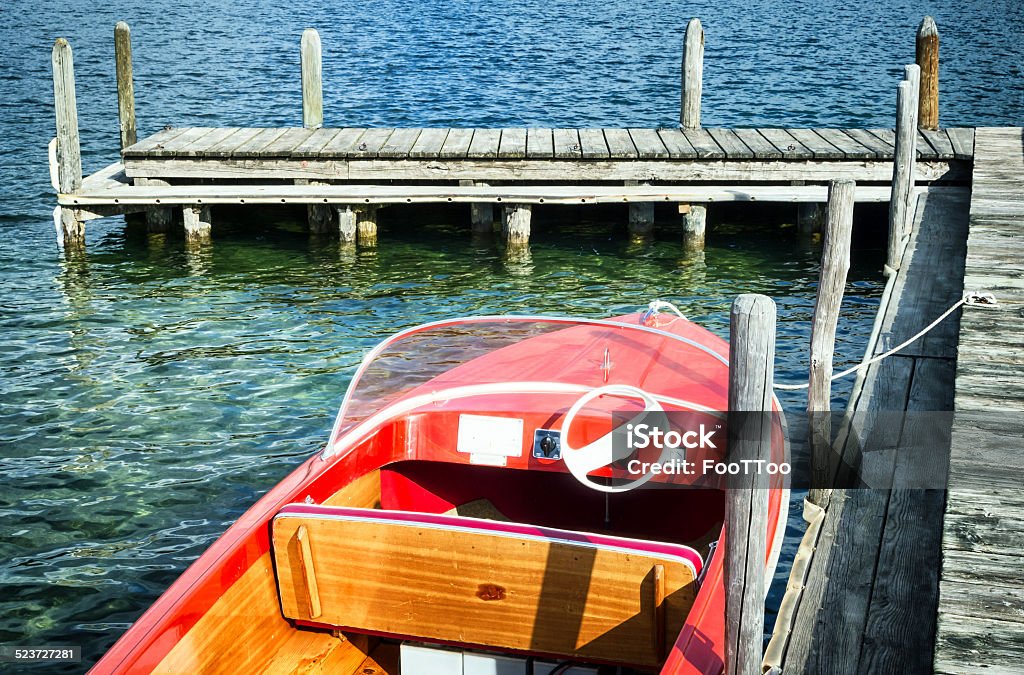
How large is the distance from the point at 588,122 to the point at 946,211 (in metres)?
11.6

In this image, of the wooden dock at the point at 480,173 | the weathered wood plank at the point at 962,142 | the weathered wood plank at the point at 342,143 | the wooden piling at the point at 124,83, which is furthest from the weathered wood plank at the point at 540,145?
the wooden piling at the point at 124,83

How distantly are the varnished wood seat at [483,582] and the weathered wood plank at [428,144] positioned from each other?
8139 millimetres

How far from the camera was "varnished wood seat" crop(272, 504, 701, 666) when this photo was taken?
411cm

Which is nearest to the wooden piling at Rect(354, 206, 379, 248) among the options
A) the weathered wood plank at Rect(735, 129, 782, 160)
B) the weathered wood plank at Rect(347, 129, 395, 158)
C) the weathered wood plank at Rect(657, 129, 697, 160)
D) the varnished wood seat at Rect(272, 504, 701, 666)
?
the weathered wood plank at Rect(347, 129, 395, 158)

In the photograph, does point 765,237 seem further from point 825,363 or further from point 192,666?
point 192,666

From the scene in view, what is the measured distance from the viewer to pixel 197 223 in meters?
12.7

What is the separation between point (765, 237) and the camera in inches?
513

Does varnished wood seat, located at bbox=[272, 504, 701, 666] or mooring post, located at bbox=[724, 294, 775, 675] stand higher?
mooring post, located at bbox=[724, 294, 775, 675]

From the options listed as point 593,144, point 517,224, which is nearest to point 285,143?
point 517,224

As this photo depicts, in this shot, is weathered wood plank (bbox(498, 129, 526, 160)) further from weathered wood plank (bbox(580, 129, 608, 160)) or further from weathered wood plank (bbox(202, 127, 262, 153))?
weathered wood plank (bbox(202, 127, 262, 153))

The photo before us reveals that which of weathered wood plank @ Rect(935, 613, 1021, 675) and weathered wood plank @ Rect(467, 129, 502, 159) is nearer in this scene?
weathered wood plank @ Rect(935, 613, 1021, 675)

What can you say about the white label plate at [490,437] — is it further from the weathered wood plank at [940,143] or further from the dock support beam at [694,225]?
the weathered wood plank at [940,143]

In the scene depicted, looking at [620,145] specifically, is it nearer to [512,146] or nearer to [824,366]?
[512,146]

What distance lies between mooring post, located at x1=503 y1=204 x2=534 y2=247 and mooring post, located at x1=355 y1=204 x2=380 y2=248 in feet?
4.96
